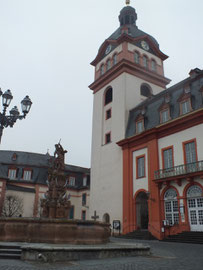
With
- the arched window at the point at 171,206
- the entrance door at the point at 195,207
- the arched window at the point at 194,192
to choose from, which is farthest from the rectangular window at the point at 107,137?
the entrance door at the point at 195,207

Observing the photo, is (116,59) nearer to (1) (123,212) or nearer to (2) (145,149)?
(2) (145,149)

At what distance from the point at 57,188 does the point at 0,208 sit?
2656 centimetres

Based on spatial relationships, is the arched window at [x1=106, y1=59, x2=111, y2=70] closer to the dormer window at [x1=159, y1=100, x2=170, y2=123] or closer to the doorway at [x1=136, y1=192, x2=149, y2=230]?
the dormer window at [x1=159, y1=100, x2=170, y2=123]

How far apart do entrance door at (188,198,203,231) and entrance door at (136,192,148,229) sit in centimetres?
661

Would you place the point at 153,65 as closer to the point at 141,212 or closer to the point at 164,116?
the point at 164,116

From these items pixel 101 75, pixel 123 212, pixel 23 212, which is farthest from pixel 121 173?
pixel 23 212

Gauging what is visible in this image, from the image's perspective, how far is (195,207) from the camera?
21594 millimetres

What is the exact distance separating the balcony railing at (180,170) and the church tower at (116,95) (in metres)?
6.53

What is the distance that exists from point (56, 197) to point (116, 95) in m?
22.3

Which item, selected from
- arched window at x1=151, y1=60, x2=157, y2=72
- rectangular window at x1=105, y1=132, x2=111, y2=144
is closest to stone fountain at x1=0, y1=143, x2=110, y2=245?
rectangular window at x1=105, y1=132, x2=111, y2=144

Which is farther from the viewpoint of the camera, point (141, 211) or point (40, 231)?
point (141, 211)

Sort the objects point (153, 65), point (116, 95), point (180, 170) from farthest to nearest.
Answer: point (153, 65), point (116, 95), point (180, 170)

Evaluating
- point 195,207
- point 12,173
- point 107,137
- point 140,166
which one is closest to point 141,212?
point 140,166

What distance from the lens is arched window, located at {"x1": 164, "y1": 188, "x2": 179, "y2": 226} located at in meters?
23.2
